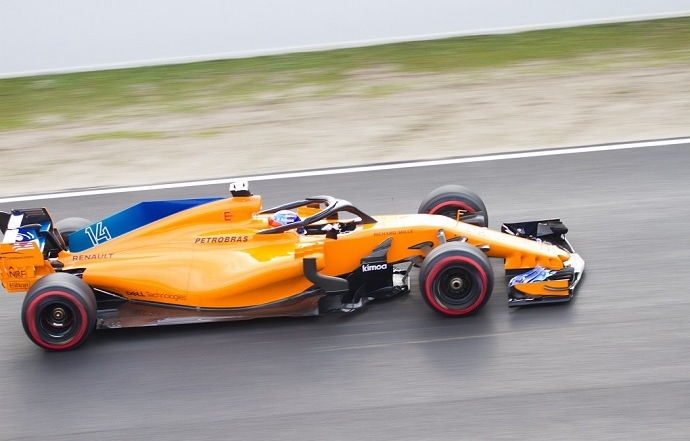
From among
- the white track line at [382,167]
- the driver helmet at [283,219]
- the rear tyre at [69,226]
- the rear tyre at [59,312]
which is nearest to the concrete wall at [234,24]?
the white track line at [382,167]

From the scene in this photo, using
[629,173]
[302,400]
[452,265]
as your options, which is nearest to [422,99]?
[629,173]

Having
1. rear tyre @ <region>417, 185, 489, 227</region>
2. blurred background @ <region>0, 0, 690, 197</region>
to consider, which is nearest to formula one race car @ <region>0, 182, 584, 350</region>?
rear tyre @ <region>417, 185, 489, 227</region>

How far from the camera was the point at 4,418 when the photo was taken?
5742mm

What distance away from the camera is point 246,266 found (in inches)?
252

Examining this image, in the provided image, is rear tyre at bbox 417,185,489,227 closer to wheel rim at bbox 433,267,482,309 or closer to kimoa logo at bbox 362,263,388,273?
kimoa logo at bbox 362,263,388,273

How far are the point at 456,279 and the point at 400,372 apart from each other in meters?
0.78

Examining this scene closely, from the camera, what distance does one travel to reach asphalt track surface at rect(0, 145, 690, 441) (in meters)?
5.20

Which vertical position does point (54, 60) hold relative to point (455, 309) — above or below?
above

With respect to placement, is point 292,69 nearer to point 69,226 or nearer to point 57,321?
point 69,226

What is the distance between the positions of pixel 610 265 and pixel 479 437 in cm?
249

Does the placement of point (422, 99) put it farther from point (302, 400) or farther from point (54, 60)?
point (302, 400)

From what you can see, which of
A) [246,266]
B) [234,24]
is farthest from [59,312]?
[234,24]

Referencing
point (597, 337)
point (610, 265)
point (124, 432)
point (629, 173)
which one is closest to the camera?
point (124, 432)

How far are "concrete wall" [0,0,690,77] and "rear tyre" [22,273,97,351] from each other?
8.08 metres
